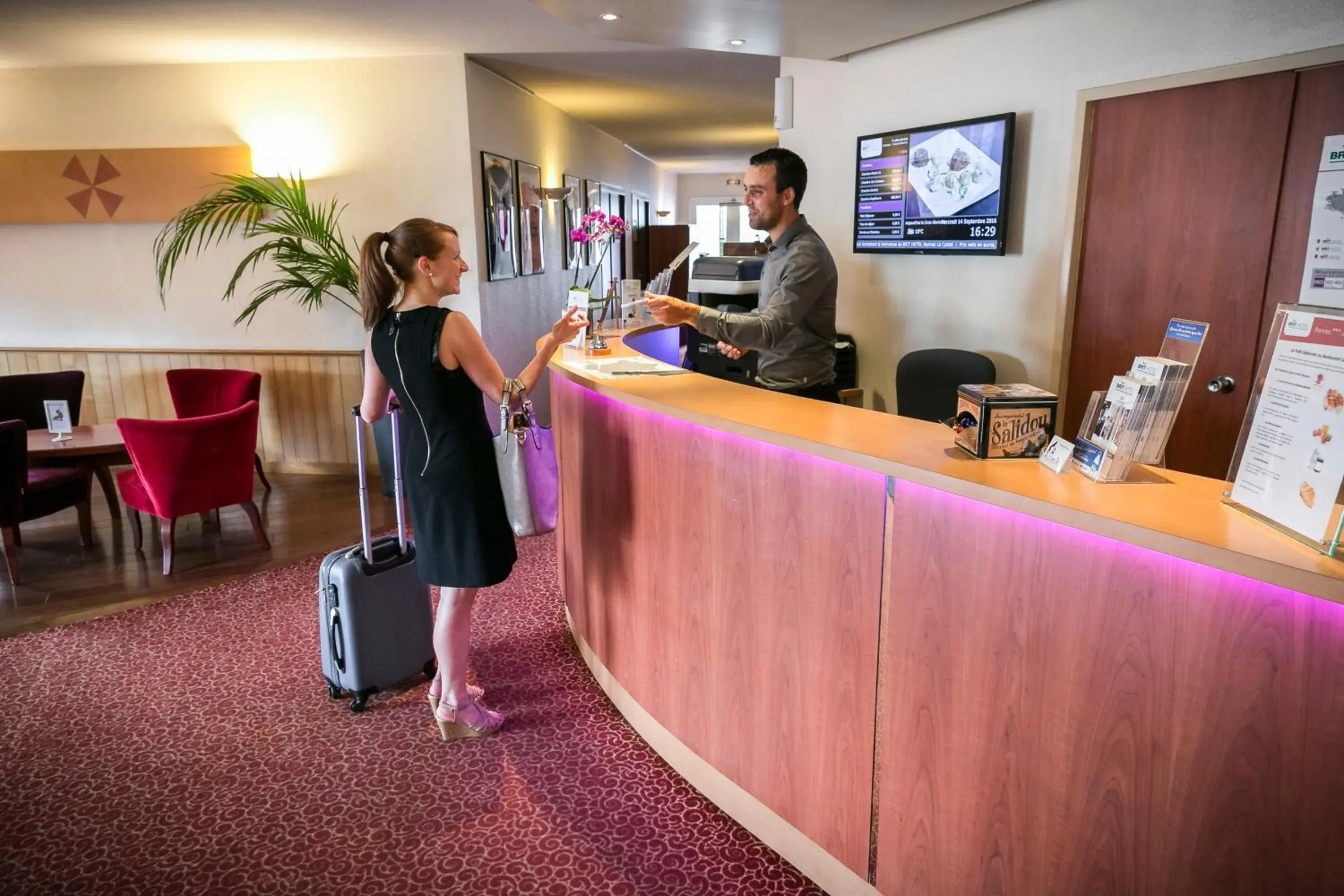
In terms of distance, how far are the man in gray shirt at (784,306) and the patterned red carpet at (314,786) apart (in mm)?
1340

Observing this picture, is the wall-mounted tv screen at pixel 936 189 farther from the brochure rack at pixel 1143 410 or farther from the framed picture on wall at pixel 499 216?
the framed picture on wall at pixel 499 216

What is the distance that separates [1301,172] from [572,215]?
6.56 metres

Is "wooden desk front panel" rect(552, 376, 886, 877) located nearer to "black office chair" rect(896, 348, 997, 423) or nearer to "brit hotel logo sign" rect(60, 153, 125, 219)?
"black office chair" rect(896, 348, 997, 423)

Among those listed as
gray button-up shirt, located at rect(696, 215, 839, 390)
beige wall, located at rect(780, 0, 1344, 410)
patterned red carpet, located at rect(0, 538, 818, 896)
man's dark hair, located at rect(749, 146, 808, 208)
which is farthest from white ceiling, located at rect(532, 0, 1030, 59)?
patterned red carpet, located at rect(0, 538, 818, 896)

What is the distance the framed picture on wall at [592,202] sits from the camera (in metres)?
8.80

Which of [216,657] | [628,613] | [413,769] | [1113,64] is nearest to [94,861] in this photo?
[413,769]

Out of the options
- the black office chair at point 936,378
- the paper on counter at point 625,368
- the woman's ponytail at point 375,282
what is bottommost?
the black office chair at point 936,378

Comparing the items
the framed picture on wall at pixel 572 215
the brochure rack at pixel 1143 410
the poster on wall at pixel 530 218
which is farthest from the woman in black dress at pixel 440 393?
the framed picture on wall at pixel 572 215

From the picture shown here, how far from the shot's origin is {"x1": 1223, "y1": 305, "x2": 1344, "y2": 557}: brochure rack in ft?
3.99

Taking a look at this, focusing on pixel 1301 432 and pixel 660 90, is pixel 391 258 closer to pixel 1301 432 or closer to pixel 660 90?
pixel 1301 432

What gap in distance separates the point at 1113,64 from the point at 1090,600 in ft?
8.52

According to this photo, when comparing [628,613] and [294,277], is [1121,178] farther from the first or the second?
[294,277]

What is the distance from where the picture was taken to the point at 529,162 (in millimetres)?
6879

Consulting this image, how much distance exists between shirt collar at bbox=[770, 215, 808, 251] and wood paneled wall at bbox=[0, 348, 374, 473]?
402 centimetres
